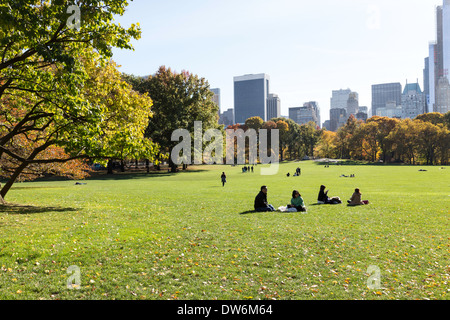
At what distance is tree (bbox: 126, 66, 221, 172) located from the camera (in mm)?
61875

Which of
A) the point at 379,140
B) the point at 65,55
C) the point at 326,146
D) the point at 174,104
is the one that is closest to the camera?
the point at 65,55

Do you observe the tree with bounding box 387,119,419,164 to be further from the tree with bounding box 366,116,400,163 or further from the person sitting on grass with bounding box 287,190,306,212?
the person sitting on grass with bounding box 287,190,306,212

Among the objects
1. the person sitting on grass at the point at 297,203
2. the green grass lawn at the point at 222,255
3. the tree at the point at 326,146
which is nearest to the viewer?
the green grass lawn at the point at 222,255

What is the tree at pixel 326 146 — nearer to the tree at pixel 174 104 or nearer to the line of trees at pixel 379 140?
the line of trees at pixel 379 140

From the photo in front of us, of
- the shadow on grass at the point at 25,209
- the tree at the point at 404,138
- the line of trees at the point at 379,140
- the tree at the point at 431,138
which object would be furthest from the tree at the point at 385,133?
the shadow on grass at the point at 25,209

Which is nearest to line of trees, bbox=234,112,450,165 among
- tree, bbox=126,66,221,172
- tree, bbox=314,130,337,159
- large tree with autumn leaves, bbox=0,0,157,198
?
tree, bbox=314,130,337,159

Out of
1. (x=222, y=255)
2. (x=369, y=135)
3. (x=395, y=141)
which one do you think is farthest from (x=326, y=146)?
(x=222, y=255)

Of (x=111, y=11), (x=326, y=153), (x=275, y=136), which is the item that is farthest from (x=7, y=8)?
(x=326, y=153)

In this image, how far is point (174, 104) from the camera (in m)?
63.8

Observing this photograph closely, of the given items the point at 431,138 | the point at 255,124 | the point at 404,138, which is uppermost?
the point at 255,124

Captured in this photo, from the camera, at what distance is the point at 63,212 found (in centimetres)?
1686

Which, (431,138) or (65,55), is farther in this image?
(431,138)

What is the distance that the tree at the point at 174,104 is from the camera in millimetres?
61875

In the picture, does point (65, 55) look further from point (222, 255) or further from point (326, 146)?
point (326, 146)
